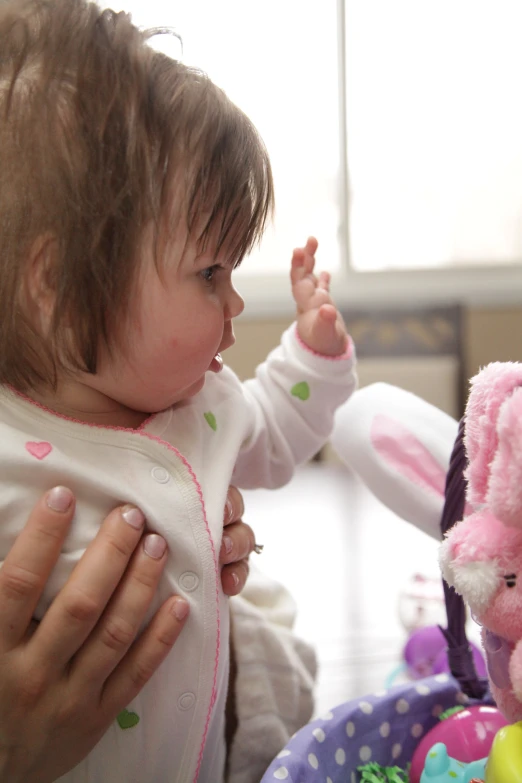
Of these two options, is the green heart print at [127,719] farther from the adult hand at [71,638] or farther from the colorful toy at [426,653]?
the colorful toy at [426,653]

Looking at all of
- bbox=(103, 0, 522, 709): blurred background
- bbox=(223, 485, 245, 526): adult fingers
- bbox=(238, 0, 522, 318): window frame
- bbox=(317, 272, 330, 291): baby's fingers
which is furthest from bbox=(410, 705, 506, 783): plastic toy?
bbox=(238, 0, 522, 318): window frame

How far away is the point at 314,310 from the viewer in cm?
89

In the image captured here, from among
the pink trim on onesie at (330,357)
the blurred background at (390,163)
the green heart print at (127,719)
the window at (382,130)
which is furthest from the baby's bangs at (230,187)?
the window at (382,130)

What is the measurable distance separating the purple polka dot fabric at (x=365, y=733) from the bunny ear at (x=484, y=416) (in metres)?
0.26

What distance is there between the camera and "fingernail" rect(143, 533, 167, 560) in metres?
0.63

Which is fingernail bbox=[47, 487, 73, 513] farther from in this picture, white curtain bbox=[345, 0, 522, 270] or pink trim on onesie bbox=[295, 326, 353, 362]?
white curtain bbox=[345, 0, 522, 270]

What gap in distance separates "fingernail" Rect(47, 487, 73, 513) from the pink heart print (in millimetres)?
36

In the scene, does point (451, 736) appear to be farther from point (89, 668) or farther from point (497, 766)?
point (89, 668)

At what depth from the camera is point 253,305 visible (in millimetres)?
3047

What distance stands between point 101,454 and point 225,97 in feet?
1.09

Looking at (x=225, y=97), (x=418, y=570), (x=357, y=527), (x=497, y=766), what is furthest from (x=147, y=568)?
(x=357, y=527)

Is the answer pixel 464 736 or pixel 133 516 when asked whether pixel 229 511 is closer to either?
pixel 133 516

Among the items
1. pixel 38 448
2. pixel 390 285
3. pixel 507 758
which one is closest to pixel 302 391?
pixel 38 448

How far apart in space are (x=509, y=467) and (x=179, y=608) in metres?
0.31
